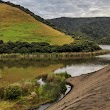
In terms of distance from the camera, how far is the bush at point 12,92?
3256cm

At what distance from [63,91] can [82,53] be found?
244ft

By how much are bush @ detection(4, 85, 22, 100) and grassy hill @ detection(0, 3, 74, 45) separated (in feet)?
303

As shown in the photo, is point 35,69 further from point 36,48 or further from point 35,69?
point 36,48

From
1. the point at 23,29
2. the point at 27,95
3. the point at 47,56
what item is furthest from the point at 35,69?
the point at 23,29

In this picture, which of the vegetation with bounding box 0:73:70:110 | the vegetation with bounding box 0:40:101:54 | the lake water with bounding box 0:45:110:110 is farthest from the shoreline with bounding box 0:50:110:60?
the vegetation with bounding box 0:73:70:110

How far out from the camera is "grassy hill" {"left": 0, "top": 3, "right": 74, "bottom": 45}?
429 ft

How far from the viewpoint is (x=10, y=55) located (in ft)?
328

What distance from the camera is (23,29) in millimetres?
147750

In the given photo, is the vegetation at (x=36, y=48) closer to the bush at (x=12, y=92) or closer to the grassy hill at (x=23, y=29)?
the grassy hill at (x=23, y=29)

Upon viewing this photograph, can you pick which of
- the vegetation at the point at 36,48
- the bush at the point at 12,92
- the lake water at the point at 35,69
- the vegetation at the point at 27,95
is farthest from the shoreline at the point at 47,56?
the bush at the point at 12,92

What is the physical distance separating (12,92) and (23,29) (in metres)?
116

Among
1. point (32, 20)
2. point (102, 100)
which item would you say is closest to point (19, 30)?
point (32, 20)

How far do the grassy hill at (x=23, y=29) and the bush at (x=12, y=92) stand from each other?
92248mm

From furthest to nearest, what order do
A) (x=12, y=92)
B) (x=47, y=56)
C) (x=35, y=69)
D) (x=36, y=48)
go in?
1. (x=36, y=48)
2. (x=47, y=56)
3. (x=35, y=69)
4. (x=12, y=92)
